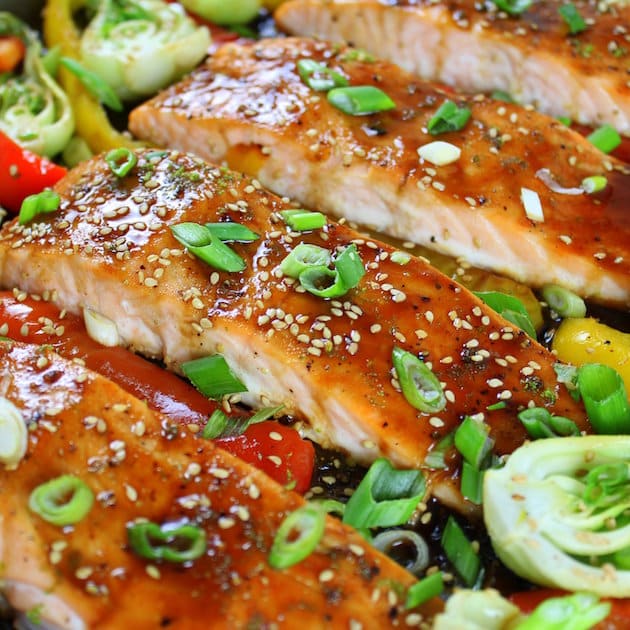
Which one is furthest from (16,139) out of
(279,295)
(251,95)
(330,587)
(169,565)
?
(330,587)

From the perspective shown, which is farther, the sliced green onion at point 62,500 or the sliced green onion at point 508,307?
the sliced green onion at point 508,307

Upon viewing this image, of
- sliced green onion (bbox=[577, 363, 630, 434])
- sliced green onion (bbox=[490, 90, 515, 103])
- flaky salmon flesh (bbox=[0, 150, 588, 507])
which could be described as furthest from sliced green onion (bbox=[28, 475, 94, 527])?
sliced green onion (bbox=[490, 90, 515, 103])

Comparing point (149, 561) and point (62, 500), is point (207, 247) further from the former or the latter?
point (149, 561)

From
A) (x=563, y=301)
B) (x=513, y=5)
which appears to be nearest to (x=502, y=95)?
(x=513, y=5)

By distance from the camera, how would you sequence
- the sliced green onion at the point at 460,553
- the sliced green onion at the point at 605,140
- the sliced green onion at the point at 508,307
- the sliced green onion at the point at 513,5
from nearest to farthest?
the sliced green onion at the point at 460,553, the sliced green onion at the point at 508,307, the sliced green onion at the point at 605,140, the sliced green onion at the point at 513,5

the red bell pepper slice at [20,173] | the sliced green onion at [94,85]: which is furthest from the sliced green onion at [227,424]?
the sliced green onion at [94,85]

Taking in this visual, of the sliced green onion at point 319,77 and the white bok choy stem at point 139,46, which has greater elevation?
the sliced green onion at point 319,77

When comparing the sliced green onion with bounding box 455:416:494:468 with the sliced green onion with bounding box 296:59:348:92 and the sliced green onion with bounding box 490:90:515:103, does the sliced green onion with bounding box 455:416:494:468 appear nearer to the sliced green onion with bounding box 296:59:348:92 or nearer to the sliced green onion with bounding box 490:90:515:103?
the sliced green onion with bounding box 296:59:348:92

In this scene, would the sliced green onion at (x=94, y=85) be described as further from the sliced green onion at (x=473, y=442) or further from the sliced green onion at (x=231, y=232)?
the sliced green onion at (x=473, y=442)
